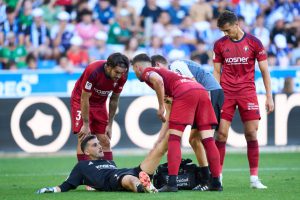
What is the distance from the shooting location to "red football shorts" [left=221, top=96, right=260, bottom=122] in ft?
41.0

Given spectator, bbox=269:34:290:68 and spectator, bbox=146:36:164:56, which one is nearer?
spectator, bbox=146:36:164:56

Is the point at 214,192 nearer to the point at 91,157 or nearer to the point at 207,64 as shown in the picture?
the point at 91,157

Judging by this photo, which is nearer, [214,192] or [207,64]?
[214,192]

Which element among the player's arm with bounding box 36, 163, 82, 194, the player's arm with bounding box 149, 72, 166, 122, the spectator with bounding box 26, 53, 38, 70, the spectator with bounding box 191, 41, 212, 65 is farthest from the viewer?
the spectator with bounding box 191, 41, 212, 65

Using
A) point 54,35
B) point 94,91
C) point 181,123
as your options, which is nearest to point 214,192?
point 181,123

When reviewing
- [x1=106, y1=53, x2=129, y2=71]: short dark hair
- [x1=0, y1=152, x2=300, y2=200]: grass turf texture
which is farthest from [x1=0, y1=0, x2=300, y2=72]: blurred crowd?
[x1=106, y1=53, x2=129, y2=71]: short dark hair

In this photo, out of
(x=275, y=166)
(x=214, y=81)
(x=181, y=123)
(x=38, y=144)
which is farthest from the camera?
(x=38, y=144)

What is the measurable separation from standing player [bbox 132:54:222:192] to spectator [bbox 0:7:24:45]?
36.2 feet

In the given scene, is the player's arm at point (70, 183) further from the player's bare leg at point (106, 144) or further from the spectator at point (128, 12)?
the spectator at point (128, 12)

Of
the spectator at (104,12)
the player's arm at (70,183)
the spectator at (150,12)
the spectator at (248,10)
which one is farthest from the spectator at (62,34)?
the player's arm at (70,183)

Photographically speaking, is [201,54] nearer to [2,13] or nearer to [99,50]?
[99,50]

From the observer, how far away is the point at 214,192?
11391mm

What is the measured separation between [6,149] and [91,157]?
736 centimetres

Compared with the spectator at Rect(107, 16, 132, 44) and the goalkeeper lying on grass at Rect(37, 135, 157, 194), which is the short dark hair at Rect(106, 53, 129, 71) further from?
the spectator at Rect(107, 16, 132, 44)
